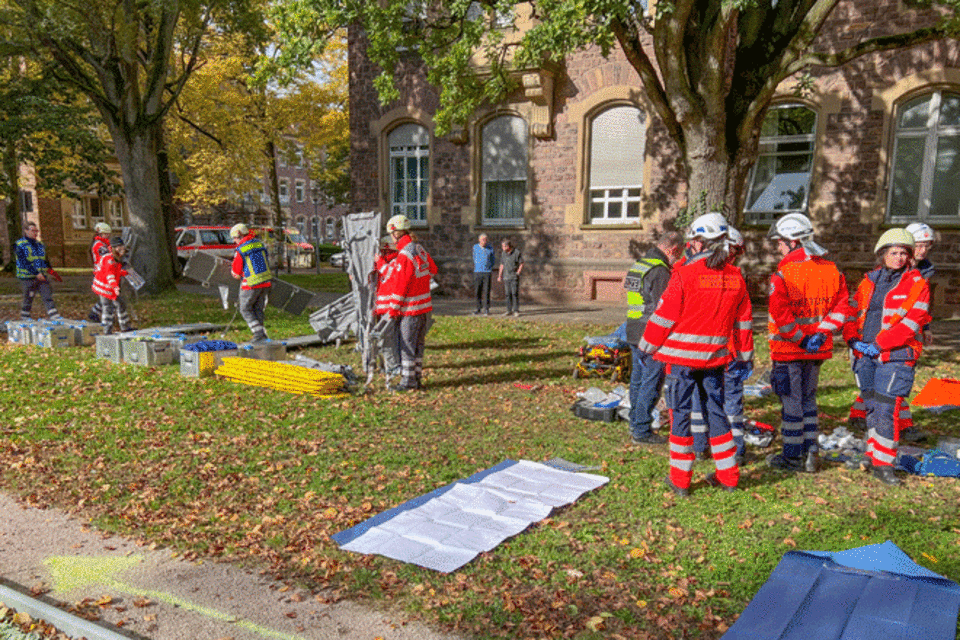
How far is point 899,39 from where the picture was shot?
9.69 meters

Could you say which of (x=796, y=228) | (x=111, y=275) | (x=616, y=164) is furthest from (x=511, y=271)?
(x=796, y=228)

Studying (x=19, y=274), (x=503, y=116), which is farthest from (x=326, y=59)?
(x=19, y=274)

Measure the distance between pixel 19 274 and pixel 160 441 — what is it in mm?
9355

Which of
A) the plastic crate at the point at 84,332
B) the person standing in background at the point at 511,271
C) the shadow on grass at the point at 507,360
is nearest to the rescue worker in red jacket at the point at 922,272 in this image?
the shadow on grass at the point at 507,360

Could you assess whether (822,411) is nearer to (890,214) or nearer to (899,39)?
(899,39)

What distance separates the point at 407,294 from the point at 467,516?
13.2ft

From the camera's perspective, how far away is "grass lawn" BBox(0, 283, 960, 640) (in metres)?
3.83

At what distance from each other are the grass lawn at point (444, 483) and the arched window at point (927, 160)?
23.4ft

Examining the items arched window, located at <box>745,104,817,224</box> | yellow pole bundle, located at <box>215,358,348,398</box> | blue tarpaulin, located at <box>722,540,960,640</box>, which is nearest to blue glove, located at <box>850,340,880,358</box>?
blue tarpaulin, located at <box>722,540,960,640</box>

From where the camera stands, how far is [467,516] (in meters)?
4.84

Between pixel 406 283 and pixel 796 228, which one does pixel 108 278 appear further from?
pixel 796 228

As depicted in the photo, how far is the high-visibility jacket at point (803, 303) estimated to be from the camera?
5.40m

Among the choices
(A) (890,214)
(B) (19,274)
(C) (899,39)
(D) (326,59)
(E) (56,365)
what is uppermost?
(D) (326,59)

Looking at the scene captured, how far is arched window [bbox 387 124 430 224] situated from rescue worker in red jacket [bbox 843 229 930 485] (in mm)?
15538
